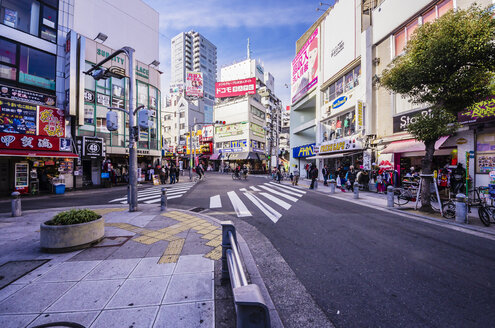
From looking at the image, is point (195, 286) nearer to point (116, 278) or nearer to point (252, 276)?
point (252, 276)

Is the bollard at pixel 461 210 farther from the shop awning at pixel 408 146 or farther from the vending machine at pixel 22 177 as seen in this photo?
the vending machine at pixel 22 177

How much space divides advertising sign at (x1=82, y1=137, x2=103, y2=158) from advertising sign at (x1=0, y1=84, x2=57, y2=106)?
10.8 feet

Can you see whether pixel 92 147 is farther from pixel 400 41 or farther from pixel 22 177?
pixel 400 41

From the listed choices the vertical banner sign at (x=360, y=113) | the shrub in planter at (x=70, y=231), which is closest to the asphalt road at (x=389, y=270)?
the shrub in planter at (x=70, y=231)

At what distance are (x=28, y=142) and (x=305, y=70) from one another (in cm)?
2914

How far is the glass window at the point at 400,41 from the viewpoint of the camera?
43.9ft

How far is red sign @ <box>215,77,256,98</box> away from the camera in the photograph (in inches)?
1729

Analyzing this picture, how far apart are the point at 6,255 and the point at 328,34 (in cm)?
2781

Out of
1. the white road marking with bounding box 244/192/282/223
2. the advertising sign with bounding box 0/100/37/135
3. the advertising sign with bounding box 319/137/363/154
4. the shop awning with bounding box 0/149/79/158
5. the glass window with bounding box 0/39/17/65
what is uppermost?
the glass window with bounding box 0/39/17/65

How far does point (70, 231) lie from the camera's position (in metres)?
4.12

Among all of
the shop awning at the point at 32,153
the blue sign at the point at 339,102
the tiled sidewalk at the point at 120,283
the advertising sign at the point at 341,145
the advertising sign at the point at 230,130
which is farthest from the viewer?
the advertising sign at the point at 230,130

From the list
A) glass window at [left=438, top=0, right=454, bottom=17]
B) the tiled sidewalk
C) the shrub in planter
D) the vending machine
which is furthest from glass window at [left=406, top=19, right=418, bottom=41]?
the vending machine

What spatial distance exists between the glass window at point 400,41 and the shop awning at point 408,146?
6.48 metres

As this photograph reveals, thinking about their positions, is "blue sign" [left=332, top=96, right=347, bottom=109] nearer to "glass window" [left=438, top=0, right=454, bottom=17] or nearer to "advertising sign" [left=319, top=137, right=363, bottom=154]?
"advertising sign" [left=319, top=137, right=363, bottom=154]
